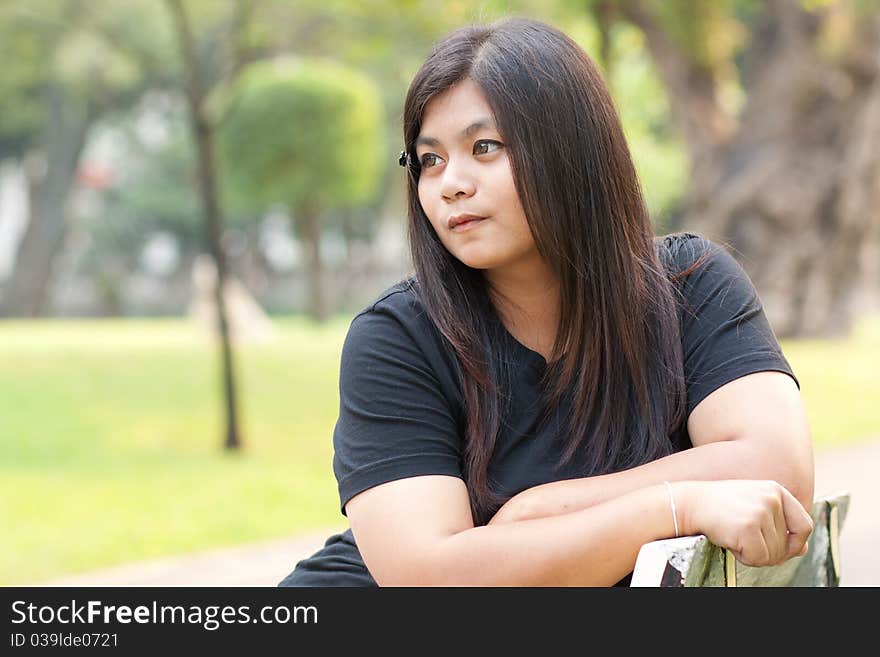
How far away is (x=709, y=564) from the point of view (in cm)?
163

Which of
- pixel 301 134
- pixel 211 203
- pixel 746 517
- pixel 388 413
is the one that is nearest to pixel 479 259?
pixel 388 413

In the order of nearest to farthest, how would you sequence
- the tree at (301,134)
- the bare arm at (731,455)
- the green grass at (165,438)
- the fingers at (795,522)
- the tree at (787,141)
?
the fingers at (795,522) → the bare arm at (731,455) → the green grass at (165,438) → the tree at (787,141) → the tree at (301,134)

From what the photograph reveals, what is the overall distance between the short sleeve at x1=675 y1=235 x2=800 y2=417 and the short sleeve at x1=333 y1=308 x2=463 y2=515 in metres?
0.42

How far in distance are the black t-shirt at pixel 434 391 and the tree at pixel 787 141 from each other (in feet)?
36.6

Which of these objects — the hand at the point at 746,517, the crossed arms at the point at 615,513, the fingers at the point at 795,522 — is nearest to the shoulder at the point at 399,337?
the crossed arms at the point at 615,513

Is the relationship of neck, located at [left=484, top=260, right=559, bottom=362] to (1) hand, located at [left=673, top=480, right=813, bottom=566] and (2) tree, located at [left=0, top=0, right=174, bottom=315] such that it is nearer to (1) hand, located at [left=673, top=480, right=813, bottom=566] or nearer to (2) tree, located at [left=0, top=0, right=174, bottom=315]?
(1) hand, located at [left=673, top=480, right=813, bottom=566]

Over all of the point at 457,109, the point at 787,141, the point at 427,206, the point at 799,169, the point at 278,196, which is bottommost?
the point at 427,206

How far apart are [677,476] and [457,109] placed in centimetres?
67

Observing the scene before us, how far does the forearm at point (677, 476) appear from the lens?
1784 millimetres

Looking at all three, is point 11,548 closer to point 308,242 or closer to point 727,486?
point 727,486

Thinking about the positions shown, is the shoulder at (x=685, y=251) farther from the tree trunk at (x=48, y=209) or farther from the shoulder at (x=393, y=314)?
the tree trunk at (x=48, y=209)

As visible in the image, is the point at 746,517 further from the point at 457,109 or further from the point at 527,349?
the point at 457,109

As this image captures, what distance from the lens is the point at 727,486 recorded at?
167 cm
